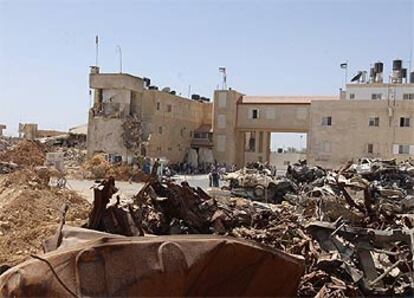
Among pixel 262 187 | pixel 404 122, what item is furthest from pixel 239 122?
pixel 262 187

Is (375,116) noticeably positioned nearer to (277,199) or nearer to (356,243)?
(277,199)

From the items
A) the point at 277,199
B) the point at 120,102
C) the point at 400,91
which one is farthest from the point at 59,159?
the point at 400,91

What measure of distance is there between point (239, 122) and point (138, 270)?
171 ft

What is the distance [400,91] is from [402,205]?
4558cm

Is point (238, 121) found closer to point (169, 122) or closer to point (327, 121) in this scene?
point (169, 122)

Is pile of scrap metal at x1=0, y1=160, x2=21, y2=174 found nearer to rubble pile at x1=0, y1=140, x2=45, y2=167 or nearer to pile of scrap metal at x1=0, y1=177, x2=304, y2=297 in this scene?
rubble pile at x1=0, y1=140, x2=45, y2=167

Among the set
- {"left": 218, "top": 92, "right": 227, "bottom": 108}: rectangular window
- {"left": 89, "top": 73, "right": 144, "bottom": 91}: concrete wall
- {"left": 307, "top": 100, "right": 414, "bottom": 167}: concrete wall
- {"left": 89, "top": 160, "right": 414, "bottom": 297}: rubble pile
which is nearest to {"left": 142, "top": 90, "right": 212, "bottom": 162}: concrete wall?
{"left": 89, "top": 73, "right": 144, "bottom": 91}: concrete wall

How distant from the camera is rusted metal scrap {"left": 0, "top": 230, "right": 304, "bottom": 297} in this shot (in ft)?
14.3

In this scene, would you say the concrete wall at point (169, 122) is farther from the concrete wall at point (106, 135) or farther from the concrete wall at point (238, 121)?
the concrete wall at point (238, 121)

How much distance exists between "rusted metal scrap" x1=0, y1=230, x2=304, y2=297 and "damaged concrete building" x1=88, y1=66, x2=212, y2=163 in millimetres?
41687

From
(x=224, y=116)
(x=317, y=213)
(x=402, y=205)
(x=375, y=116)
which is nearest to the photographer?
(x=317, y=213)

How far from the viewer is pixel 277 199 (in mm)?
22516

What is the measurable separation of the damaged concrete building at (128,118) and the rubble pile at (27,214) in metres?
27.1

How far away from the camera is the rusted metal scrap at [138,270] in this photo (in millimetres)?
4371
